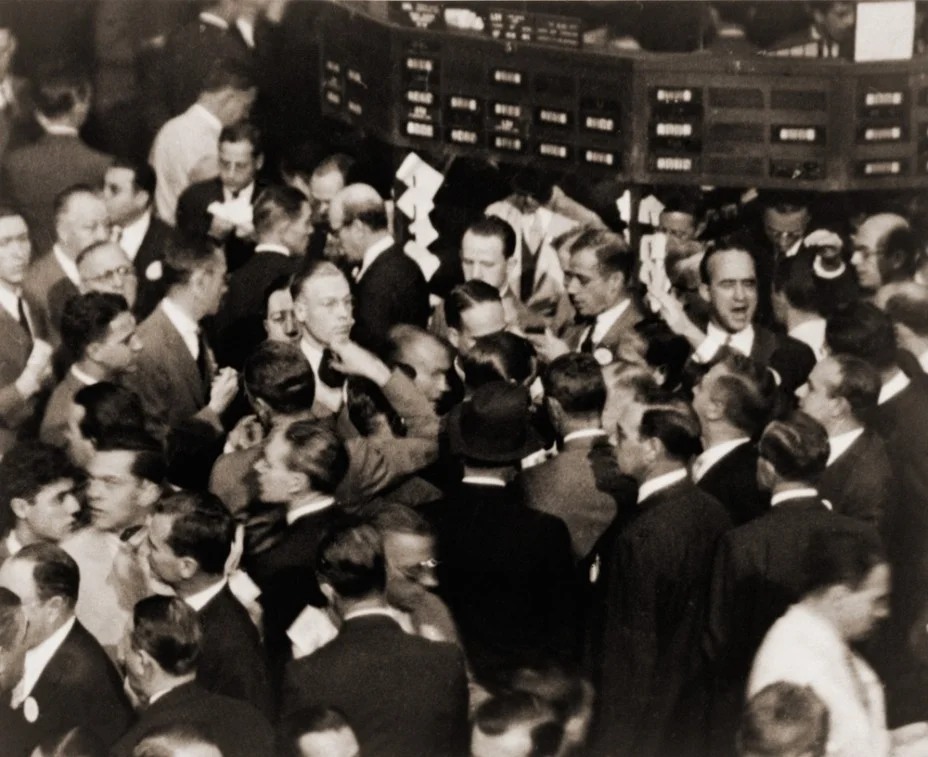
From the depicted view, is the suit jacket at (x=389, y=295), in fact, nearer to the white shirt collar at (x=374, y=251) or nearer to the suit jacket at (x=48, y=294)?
the white shirt collar at (x=374, y=251)

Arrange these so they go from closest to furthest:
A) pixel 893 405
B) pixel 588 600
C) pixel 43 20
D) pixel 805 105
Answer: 1. pixel 588 600
2. pixel 893 405
3. pixel 805 105
4. pixel 43 20

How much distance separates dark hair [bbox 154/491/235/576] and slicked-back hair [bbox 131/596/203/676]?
140 millimetres

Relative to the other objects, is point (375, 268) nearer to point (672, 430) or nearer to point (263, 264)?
point (263, 264)

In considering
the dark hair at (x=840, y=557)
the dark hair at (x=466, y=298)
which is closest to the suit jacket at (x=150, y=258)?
the dark hair at (x=466, y=298)

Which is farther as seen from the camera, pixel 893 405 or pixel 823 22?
pixel 823 22

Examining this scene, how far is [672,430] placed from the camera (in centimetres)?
279

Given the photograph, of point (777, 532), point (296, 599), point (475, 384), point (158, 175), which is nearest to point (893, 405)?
point (777, 532)

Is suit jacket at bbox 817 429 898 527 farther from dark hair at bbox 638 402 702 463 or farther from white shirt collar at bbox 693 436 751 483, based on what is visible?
dark hair at bbox 638 402 702 463

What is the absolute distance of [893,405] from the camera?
3.16 meters

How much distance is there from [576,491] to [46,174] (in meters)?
1.63

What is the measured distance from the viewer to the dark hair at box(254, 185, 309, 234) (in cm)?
368

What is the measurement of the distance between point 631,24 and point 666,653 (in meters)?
1.75

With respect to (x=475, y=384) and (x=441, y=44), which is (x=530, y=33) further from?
(x=475, y=384)

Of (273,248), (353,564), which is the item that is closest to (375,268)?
(273,248)
